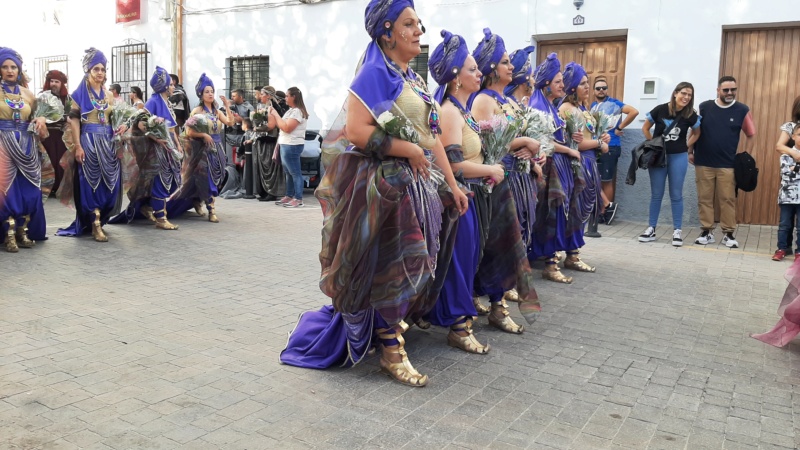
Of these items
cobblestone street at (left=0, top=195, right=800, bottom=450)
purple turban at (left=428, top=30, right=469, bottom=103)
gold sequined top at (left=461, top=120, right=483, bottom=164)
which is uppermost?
purple turban at (left=428, top=30, right=469, bottom=103)

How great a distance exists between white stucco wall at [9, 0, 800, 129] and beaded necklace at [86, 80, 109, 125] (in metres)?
6.01

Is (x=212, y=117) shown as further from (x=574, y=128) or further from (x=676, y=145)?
(x=676, y=145)

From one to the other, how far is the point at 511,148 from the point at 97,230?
565 cm

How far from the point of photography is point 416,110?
3.79m

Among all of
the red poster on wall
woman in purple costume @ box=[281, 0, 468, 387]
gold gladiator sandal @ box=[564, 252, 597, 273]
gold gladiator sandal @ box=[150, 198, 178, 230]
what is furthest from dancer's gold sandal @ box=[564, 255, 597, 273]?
the red poster on wall

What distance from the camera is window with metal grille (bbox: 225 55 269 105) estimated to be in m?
14.9

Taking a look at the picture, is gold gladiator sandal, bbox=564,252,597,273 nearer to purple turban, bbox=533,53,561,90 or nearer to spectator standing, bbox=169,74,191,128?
purple turban, bbox=533,53,561,90

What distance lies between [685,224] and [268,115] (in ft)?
24.0

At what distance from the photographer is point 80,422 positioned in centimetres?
332

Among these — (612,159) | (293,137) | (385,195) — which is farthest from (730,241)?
(293,137)

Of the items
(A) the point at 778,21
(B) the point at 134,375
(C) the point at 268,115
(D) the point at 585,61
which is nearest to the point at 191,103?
(C) the point at 268,115

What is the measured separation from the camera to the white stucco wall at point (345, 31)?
33.2ft

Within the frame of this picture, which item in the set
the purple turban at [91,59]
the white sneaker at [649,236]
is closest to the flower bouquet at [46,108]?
the purple turban at [91,59]

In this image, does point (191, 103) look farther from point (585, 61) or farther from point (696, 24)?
point (696, 24)
